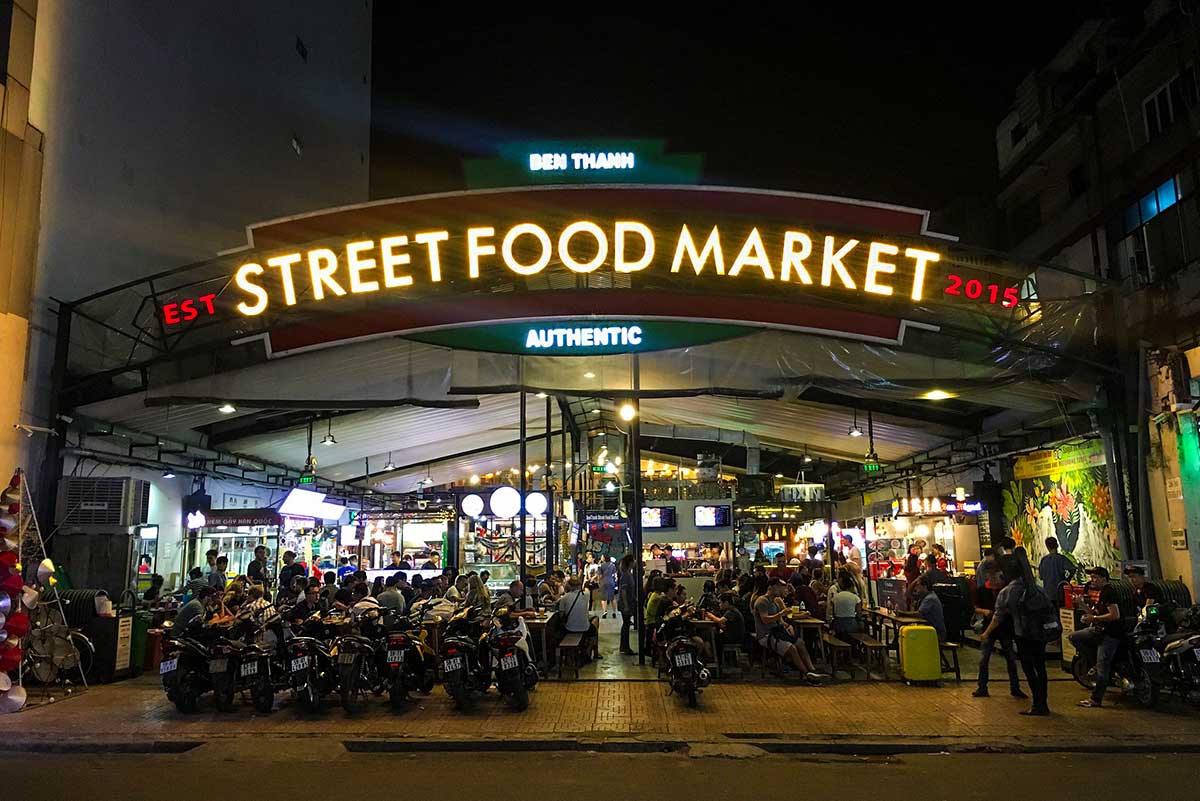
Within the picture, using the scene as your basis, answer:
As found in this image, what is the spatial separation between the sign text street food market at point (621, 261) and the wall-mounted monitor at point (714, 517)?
967cm

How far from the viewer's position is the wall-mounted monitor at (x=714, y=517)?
67.1 ft

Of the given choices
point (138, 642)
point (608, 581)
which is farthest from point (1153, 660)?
point (608, 581)

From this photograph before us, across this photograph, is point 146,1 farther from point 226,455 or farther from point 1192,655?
point 1192,655

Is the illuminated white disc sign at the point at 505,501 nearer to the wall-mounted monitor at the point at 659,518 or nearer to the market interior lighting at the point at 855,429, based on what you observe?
the wall-mounted monitor at the point at 659,518

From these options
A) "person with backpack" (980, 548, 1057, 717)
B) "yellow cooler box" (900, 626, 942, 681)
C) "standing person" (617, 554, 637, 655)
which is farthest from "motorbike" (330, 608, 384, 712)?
"person with backpack" (980, 548, 1057, 717)

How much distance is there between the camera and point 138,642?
41.0 ft

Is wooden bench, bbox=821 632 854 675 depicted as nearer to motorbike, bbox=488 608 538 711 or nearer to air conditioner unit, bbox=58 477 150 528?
motorbike, bbox=488 608 538 711

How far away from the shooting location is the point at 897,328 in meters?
11.4

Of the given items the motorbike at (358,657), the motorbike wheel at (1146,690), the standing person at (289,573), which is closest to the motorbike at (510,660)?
the motorbike at (358,657)

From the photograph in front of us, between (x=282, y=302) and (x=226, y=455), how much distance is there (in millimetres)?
7864

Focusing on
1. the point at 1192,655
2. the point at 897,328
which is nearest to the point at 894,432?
the point at 897,328

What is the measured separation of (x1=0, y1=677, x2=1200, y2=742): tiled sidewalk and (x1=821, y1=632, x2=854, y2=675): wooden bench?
36.5 inches

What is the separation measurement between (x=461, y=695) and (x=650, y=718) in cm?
225

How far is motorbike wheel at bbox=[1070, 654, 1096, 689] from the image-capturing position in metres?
10.6
